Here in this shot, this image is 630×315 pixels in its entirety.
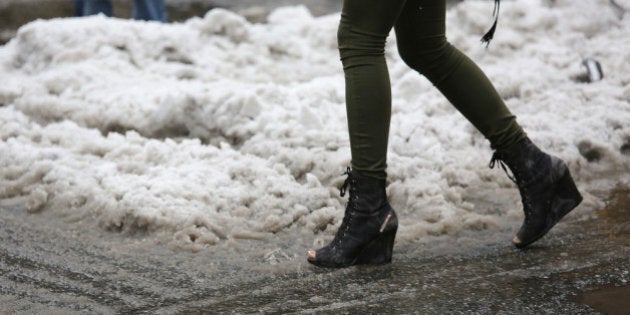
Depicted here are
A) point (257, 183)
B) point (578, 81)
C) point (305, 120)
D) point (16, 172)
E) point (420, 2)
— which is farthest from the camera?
point (578, 81)

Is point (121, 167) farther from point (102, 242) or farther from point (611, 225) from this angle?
point (611, 225)

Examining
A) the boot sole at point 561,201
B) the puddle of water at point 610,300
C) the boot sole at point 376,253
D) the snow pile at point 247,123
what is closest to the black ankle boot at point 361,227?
the boot sole at point 376,253

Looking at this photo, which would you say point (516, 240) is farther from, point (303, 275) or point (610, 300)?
point (303, 275)

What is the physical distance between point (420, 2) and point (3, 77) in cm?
349

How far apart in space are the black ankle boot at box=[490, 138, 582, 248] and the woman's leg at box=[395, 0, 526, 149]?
5 centimetres

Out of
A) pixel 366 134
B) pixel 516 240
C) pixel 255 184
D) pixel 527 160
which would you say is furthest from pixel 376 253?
pixel 255 184

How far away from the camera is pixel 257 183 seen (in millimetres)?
3547

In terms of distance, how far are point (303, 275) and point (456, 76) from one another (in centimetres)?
86

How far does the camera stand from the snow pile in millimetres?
3379

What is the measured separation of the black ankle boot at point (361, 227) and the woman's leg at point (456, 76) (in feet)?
1.42

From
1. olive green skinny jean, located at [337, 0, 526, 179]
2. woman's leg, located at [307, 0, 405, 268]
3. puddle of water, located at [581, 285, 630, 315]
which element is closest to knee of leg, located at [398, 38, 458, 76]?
olive green skinny jean, located at [337, 0, 526, 179]

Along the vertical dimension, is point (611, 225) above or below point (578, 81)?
below

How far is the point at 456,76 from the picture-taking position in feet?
9.23

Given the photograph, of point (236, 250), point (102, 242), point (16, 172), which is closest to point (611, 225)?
point (236, 250)
